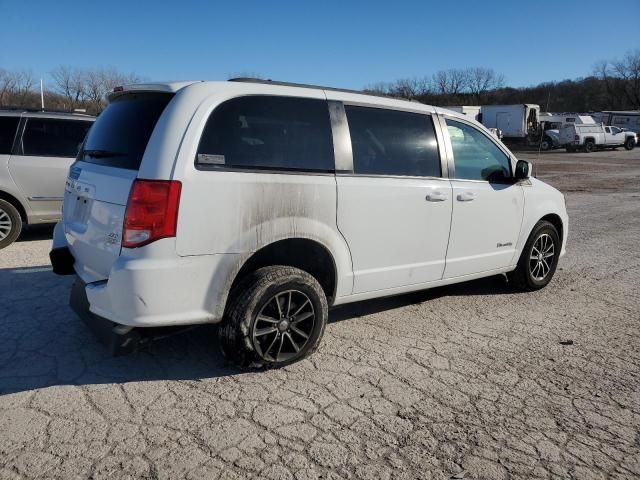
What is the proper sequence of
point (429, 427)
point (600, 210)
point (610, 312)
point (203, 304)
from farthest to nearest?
1. point (600, 210)
2. point (610, 312)
3. point (203, 304)
4. point (429, 427)

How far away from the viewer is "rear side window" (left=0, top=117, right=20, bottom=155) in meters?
6.85

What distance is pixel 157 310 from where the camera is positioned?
3.05m

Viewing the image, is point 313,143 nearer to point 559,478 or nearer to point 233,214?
point 233,214

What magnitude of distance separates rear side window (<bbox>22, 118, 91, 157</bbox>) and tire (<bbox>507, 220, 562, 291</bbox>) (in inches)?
232

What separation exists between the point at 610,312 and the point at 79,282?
4.63 meters

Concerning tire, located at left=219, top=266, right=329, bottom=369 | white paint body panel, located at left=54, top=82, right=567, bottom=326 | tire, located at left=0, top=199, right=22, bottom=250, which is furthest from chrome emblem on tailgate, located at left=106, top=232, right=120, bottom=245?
tire, located at left=0, top=199, right=22, bottom=250

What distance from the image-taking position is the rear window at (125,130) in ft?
10.6

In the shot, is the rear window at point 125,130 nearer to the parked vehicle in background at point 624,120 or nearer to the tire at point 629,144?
the tire at point 629,144

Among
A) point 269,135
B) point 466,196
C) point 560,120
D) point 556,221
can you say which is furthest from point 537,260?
point 560,120

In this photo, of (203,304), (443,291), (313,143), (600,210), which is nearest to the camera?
(203,304)

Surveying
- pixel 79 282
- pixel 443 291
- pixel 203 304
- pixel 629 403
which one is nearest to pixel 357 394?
pixel 203 304

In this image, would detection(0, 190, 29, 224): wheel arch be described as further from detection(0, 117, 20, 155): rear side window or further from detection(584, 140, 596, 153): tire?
detection(584, 140, 596, 153): tire

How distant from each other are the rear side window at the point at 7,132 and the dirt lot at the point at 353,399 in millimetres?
2769

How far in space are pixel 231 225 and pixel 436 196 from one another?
71.8 inches
